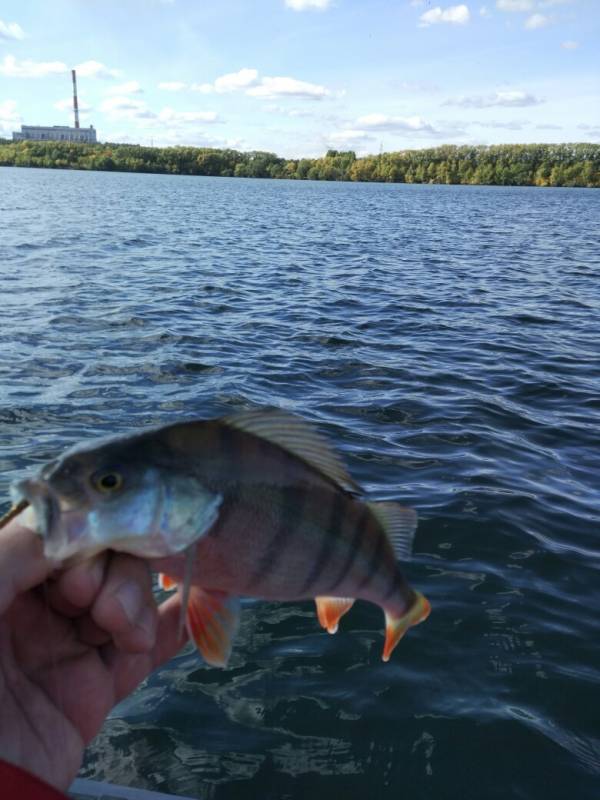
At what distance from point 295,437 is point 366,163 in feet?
603

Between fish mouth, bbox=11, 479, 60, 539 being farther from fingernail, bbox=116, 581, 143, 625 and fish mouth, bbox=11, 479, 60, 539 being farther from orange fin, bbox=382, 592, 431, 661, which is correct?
orange fin, bbox=382, 592, 431, 661

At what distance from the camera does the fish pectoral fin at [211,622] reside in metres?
2.32

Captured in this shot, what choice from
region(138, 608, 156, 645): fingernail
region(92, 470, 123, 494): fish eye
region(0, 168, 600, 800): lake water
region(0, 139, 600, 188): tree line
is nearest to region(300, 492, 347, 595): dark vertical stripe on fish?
region(138, 608, 156, 645): fingernail

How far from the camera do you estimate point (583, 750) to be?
4289 millimetres

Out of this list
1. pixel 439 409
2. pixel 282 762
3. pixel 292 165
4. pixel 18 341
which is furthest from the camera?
pixel 292 165

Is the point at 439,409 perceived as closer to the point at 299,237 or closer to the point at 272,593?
the point at 272,593

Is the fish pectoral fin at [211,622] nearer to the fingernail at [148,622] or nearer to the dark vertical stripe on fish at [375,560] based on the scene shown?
the fingernail at [148,622]

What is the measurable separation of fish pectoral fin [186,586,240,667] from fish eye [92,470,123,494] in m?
0.51

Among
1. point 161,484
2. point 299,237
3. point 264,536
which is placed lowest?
point 299,237

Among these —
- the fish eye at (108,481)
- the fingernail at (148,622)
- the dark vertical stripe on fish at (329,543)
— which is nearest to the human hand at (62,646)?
the fingernail at (148,622)

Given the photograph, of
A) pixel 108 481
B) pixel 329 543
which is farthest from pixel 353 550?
pixel 108 481

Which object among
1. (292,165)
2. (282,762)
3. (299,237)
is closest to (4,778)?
(282,762)

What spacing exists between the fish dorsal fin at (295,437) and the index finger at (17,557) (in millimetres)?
717

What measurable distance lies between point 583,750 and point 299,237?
1351 inches
